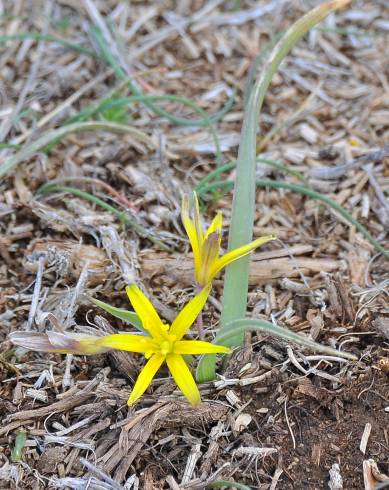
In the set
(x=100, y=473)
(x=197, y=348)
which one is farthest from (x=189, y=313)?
(x=100, y=473)

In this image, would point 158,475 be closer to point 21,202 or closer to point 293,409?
point 293,409

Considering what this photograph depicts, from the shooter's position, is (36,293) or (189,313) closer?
(189,313)

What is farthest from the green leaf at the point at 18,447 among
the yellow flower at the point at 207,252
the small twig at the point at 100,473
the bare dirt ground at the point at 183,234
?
the yellow flower at the point at 207,252

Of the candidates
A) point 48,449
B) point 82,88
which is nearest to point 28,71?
point 82,88

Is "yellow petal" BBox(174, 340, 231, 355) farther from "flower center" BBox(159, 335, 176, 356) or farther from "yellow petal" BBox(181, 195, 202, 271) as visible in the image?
"yellow petal" BBox(181, 195, 202, 271)

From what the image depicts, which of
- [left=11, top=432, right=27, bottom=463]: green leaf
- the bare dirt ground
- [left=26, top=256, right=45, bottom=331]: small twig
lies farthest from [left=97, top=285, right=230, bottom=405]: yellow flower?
[left=26, top=256, right=45, bottom=331]: small twig

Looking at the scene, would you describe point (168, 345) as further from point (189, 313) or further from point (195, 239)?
point (195, 239)

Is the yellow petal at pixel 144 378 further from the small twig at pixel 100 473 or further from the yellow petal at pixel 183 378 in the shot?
the small twig at pixel 100 473
